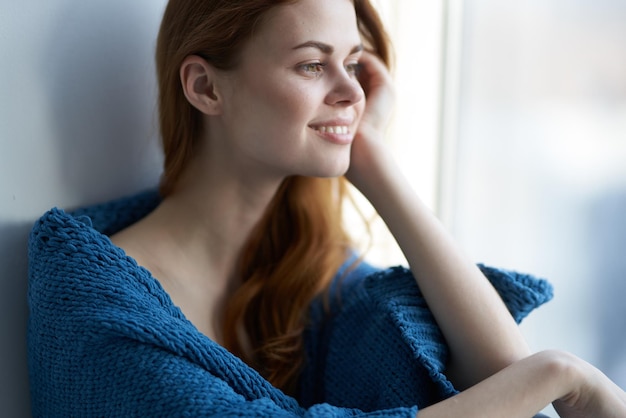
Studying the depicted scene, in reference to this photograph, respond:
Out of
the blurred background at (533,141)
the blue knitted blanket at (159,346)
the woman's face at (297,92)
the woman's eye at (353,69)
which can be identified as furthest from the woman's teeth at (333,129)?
the blurred background at (533,141)

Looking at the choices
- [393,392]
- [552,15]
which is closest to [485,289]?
[393,392]

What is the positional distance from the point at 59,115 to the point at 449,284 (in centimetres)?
67

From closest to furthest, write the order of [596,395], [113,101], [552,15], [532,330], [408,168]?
[596,395] < [113,101] < [552,15] < [532,330] < [408,168]

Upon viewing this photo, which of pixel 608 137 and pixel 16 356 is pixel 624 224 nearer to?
pixel 608 137

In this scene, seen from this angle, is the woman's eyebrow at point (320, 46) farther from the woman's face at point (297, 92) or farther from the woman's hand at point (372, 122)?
the woman's hand at point (372, 122)

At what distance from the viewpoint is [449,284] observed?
114 cm

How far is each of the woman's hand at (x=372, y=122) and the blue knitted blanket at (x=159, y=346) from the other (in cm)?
18

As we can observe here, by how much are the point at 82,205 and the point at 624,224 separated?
944 mm

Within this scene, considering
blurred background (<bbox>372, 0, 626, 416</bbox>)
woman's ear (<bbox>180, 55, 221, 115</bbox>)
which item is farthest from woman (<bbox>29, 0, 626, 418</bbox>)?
blurred background (<bbox>372, 0, 626, 416</bbox>)

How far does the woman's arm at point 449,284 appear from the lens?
1.11 meters

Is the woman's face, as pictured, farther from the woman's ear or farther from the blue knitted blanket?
the blue knitted blanket

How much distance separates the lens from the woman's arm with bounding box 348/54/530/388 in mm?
1114

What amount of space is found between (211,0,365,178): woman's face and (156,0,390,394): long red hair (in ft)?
0.11

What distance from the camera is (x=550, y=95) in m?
1.38
